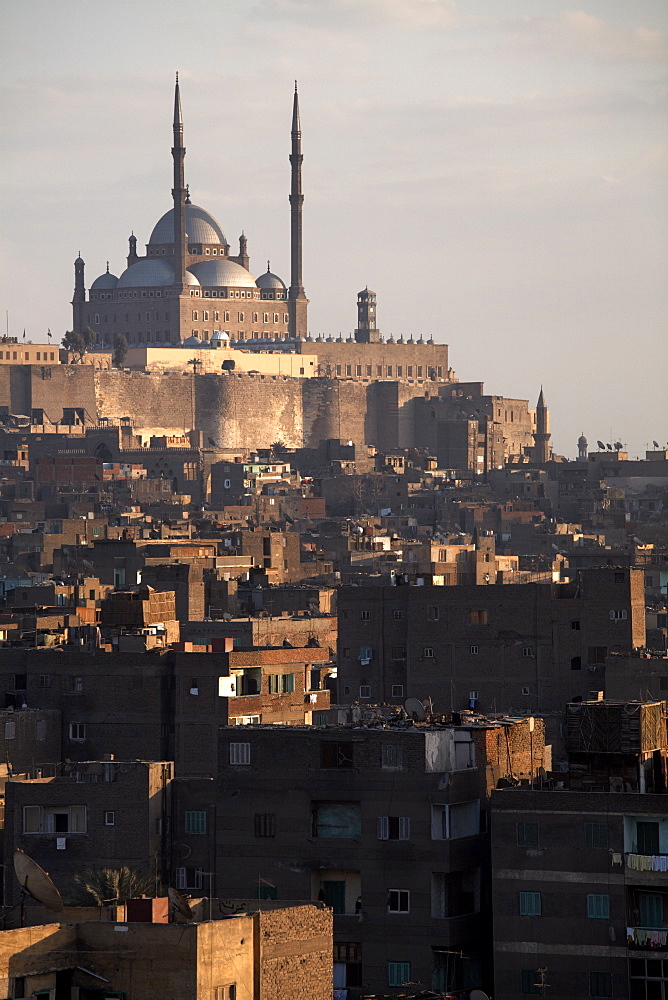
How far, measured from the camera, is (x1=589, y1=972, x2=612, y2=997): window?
1764cm

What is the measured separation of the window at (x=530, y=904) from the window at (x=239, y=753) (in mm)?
2577

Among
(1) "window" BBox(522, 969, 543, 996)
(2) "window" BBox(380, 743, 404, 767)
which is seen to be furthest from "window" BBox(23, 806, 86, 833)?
(1) "window" BBox(522, 969, 543, 996)

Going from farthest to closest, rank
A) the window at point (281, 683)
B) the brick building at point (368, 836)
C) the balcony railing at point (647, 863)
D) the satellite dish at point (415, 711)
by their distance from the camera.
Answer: the window at point (281, 683)
the satellite dish at point (415, 711)
the brick building at point (368, 836)
the balcony railing at point (647, 863)

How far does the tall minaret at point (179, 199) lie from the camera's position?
345ft

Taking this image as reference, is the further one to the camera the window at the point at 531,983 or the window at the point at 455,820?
the window at the point at 455,820

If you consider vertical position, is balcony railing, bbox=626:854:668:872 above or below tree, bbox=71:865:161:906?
above

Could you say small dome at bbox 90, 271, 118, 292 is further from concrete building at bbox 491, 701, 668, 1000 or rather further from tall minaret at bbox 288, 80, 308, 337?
concrete building at bbox 491, 701, 668, 1000

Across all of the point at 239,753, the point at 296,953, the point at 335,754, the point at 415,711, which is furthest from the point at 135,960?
the point at 415,711

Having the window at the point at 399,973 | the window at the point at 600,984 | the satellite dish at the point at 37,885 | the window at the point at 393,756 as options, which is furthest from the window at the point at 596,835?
the satellite dish at the point at 37,885

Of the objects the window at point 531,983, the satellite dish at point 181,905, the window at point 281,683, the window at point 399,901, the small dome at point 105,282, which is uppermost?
the small dome at point 105,282

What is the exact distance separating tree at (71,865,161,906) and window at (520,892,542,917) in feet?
8.31

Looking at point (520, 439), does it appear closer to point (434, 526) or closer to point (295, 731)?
point (434, 526)

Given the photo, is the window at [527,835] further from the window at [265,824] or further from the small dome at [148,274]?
the small dome at [148,274]

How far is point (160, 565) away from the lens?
125 ft
